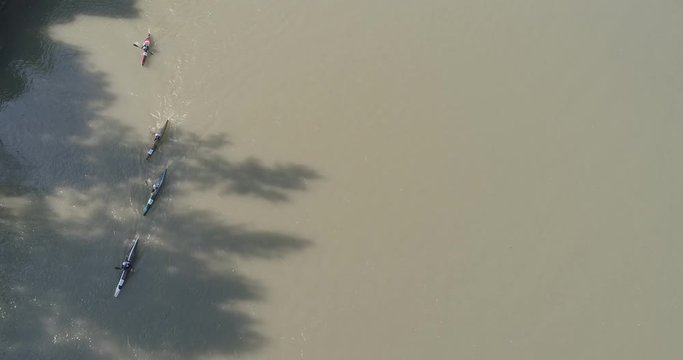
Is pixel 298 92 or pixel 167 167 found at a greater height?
pixel 298 92

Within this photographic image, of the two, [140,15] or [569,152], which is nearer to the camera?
[569,152]

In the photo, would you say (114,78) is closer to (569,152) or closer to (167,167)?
(167,167)

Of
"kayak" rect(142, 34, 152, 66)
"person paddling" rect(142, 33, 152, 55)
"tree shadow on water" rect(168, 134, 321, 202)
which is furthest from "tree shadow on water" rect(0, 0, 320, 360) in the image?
"person paddling" rect(142, 33, 152, 55)

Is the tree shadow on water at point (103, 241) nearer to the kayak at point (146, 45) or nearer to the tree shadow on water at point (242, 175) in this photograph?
the tree shadow on water at point (242, 175)

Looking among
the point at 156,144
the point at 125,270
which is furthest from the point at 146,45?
the point at 125,270

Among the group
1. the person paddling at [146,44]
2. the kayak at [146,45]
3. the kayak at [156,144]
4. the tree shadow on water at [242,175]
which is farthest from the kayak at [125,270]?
the person paddling at [146,44]

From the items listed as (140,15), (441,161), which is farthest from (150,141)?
(441,161)

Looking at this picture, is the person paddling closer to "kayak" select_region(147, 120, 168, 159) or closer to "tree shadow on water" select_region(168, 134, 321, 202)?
"kayak" select_region(147, 120, 168, 159)

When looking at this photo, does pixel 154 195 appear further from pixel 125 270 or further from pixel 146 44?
pixel 146 44
